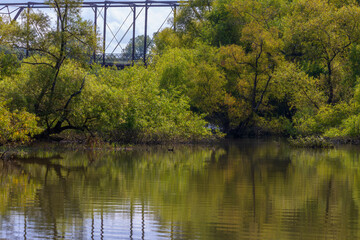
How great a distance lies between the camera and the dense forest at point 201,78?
92.2ft

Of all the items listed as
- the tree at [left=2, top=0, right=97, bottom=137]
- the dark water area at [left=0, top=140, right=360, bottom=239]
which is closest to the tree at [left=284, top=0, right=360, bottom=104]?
the tree at [left=2, top=0, right=97, bottom=137]

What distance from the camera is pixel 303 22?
4331cm

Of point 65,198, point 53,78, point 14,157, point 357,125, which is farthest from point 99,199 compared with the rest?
point 357,125

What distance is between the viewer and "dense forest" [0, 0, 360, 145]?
2811 centimetres

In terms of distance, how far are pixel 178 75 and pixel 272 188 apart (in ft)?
101

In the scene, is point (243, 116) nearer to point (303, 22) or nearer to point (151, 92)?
point (303, 22)

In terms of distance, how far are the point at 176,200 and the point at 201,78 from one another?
3223cm

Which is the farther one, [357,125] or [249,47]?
[249,47]

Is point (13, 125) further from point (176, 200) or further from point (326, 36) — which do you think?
point (326, 36)

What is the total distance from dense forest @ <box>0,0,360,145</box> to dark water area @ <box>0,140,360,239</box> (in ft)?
23.8

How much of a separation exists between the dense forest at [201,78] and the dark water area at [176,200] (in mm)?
7249

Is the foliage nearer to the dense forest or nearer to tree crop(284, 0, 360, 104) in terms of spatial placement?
the dense forest

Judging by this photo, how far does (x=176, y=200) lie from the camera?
12.5 m

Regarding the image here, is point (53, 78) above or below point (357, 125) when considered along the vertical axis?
above
